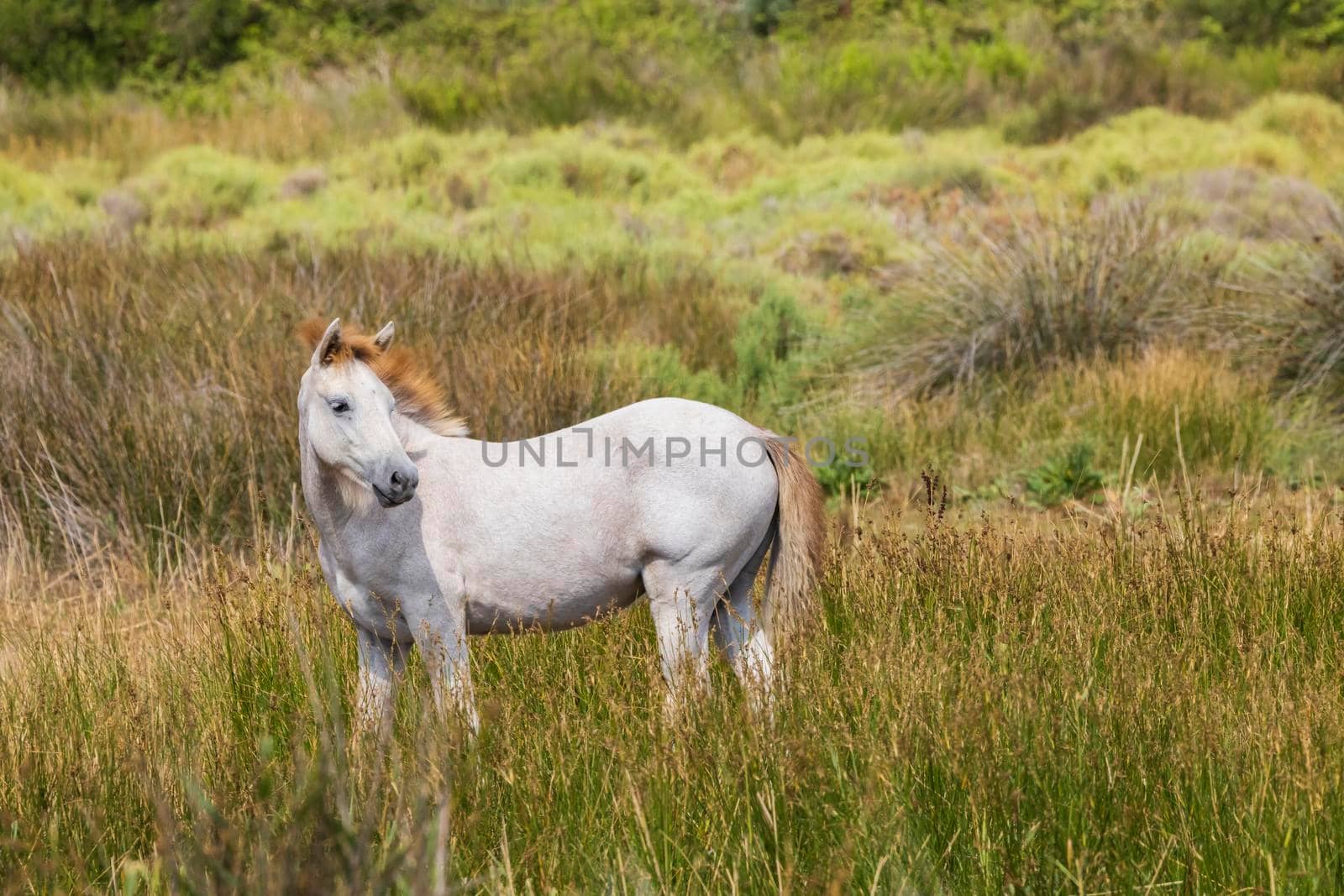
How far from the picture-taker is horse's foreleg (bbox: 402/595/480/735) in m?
3.24

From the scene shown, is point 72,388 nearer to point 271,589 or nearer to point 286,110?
point 271,589

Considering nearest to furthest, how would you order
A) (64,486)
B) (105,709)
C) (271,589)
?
(105,709) → (271,589) → (64,486)

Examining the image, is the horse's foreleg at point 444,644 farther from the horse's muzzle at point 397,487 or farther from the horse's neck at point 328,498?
the horse's muzzle at point 397,487

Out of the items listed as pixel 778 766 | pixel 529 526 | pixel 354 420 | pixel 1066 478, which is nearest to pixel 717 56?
pixel 1066 478

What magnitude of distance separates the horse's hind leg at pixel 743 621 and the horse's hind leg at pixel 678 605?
8 cm

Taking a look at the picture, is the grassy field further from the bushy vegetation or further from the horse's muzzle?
the bushy vegetation

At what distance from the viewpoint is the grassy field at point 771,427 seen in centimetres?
273

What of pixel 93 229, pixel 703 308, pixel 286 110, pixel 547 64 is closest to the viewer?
pixel 703 308

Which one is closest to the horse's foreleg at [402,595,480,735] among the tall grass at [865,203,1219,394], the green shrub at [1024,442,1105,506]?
the green shrub at [1024,442,1105,506]

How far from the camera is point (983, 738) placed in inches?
109

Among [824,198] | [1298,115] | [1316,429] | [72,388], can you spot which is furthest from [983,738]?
[1298,115]

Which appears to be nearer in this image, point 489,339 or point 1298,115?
point 489,339

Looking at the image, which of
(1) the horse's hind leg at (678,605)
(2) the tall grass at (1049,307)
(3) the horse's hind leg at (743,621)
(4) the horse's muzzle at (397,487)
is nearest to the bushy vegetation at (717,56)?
(2) the tall grass at (1049,307)

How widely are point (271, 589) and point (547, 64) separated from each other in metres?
16.2
